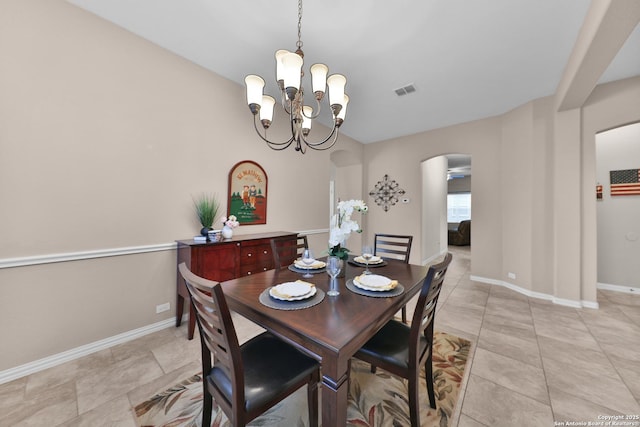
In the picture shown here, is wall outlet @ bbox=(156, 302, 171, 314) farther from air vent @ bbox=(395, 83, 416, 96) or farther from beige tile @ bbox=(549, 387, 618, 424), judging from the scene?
air vent @ bbox=(395, 83, 416, 96)

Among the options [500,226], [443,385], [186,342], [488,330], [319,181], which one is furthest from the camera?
[319,181]

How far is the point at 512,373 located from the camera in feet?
Answer: 5.65

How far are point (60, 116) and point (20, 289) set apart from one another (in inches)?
53.1

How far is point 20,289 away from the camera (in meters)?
1.66

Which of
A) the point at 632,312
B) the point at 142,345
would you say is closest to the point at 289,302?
the point at 142,345

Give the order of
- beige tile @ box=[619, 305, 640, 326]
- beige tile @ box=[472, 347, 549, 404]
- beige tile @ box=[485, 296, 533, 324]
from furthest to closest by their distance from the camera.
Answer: beige tile @ box=[485, 296, 533, 324] < beige tile @ box=[619, 305, 640, 326] < beige tile @ box=[472, 347, 549, 404]

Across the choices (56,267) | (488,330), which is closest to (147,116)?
(56,267)

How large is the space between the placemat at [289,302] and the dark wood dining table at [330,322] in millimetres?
23

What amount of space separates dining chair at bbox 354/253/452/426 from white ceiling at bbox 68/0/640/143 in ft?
6.67

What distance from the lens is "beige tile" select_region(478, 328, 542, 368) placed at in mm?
1898

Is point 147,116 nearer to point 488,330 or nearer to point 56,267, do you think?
point 56,267

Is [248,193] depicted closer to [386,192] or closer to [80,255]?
[80,255]

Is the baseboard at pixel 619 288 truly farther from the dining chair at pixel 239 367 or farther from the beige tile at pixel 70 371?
the beige tile at pixel 70 371

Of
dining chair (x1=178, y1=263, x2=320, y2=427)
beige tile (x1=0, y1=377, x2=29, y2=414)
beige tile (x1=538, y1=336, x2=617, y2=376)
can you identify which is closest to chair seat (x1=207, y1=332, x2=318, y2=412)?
dining chair (x1=178, y1=263, x2=320, y2=427)
